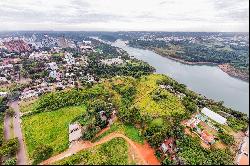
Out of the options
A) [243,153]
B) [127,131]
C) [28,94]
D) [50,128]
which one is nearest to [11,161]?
[50,128]

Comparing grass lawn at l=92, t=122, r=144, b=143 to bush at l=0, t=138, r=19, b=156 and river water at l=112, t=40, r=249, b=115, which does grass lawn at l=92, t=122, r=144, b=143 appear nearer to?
→ bush at l=0, t=138, r=19, b=156

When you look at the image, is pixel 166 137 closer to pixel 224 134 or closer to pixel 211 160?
pixel 211 160

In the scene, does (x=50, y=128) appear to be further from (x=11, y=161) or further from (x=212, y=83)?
(x=212, y=83)

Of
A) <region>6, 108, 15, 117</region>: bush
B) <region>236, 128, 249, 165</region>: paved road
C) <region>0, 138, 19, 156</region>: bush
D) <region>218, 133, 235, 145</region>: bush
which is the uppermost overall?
<region>6, 108, 15, 117</region>: bush

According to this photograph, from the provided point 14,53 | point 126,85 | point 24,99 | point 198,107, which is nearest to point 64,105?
point 24,99

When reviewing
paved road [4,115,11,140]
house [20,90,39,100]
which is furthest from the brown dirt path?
house [20,90,39,100]

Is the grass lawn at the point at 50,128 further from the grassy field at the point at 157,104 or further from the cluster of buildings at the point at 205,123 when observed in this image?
the cluster of buildings at the point at 205,123

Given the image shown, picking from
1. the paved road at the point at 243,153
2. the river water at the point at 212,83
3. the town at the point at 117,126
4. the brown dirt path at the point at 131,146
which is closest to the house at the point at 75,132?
the town at the point at 117,126
